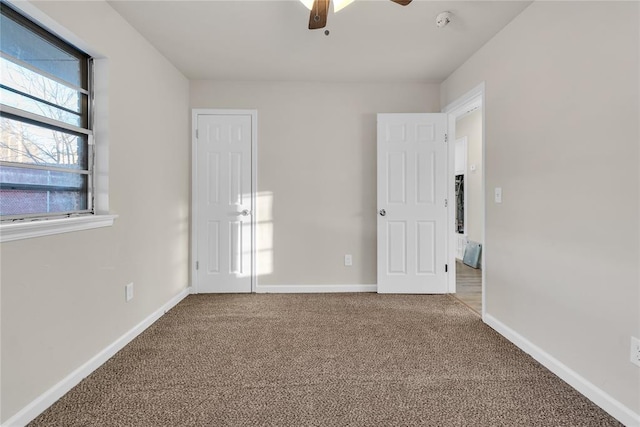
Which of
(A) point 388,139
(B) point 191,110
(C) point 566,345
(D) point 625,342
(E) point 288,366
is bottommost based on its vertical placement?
(E) point 288,366

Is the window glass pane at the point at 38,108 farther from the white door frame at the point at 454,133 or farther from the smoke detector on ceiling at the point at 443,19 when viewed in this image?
A: the white door frame at the point at 454,133

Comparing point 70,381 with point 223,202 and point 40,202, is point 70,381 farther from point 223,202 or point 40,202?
point 223,202

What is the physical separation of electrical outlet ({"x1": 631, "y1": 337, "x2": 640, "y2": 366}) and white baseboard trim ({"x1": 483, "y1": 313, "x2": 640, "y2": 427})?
236 mm

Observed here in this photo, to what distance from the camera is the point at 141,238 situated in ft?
7.99

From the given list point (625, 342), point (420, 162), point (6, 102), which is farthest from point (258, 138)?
point (625, 342)

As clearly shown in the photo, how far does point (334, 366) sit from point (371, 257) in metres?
1.70

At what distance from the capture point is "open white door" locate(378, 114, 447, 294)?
3.33 metres

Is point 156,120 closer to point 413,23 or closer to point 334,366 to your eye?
point 413,23

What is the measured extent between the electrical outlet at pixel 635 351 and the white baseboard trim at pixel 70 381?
2.87m

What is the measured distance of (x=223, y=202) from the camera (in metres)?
3.39

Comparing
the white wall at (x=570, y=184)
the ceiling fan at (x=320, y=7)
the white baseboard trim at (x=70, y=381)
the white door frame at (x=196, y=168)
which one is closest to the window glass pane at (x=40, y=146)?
the white baseboard trim at (x=70, y=381)

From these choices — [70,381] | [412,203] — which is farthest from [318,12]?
[70,381]

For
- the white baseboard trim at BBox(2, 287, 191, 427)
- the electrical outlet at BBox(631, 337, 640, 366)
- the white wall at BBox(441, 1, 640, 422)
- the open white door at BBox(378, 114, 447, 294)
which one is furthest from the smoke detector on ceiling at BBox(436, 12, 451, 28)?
the white baseboard trim at BBox(2, 287, 191, 427)

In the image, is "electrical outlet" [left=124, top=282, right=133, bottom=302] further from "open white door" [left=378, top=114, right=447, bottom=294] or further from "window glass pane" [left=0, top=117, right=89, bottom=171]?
"open white door" [left=378, top=114, right=447, bottom=294]
